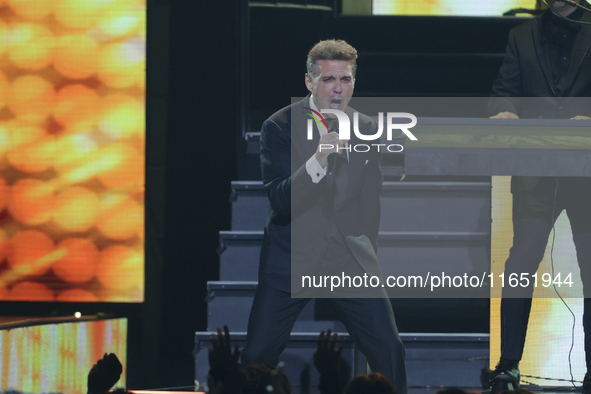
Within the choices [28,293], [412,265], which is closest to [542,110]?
[412,265]

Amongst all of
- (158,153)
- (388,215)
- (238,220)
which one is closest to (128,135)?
(158,153)

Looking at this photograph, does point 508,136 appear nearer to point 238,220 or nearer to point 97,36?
point 238,220

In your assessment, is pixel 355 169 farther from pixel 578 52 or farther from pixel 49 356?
pixel 49 356

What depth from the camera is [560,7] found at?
352cm

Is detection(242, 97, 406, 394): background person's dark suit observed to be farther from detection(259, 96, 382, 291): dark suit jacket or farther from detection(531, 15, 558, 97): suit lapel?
detection(531, 15, 558, 97): suit lapel

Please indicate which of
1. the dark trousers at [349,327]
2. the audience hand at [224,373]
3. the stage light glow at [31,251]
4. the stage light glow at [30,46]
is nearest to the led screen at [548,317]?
the dark trousers at [349,327]

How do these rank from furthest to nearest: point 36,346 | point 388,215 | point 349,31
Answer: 1. point 349,31
2. point 388,215
3. point 36,346

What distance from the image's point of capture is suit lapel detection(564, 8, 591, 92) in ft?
11.7

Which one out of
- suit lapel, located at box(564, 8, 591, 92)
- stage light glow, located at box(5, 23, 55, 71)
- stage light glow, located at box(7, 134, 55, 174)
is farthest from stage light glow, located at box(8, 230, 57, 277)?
suit lapel, located at box(564, 8, 591, 92)

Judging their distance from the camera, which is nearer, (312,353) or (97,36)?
(312,353)

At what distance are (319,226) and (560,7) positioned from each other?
5.33ft

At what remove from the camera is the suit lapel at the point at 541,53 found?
3.57 metres

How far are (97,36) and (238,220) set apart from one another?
1.47 meters

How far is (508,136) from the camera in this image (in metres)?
2.60
